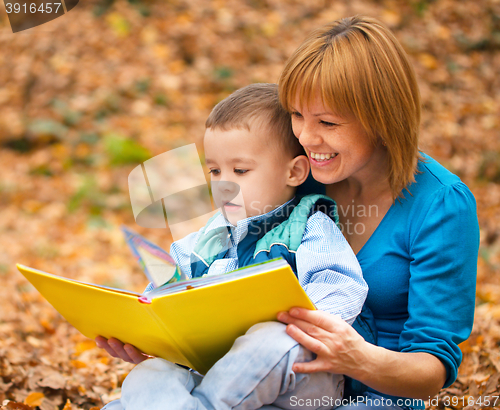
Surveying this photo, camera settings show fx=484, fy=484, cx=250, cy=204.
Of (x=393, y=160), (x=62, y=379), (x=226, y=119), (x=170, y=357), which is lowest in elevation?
(x=62, y=379)

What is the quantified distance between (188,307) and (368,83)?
883 millimetres

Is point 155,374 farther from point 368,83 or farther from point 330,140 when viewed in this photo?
point 368,83

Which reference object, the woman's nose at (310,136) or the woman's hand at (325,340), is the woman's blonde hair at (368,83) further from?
the woman's hand at (325,340)

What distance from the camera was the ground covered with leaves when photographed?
4.17m

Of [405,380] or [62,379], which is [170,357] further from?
[62,379]

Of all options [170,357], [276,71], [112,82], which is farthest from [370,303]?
[112,82]

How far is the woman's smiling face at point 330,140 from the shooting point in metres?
1.60

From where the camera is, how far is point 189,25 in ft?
21.9

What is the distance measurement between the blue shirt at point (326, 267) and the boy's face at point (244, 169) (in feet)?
0.20

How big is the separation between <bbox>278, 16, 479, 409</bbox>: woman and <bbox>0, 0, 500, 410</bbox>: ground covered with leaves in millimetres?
1632

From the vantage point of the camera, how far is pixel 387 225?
5.55 feet

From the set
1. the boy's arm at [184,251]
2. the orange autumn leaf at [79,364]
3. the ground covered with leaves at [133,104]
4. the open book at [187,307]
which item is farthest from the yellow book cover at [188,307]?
the ground covered with leaves at [133,104]

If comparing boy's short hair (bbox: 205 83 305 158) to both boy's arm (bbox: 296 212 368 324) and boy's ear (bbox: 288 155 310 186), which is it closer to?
boy's ear (bbox: 288 155 310 186)

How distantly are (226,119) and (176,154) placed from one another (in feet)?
1.66
